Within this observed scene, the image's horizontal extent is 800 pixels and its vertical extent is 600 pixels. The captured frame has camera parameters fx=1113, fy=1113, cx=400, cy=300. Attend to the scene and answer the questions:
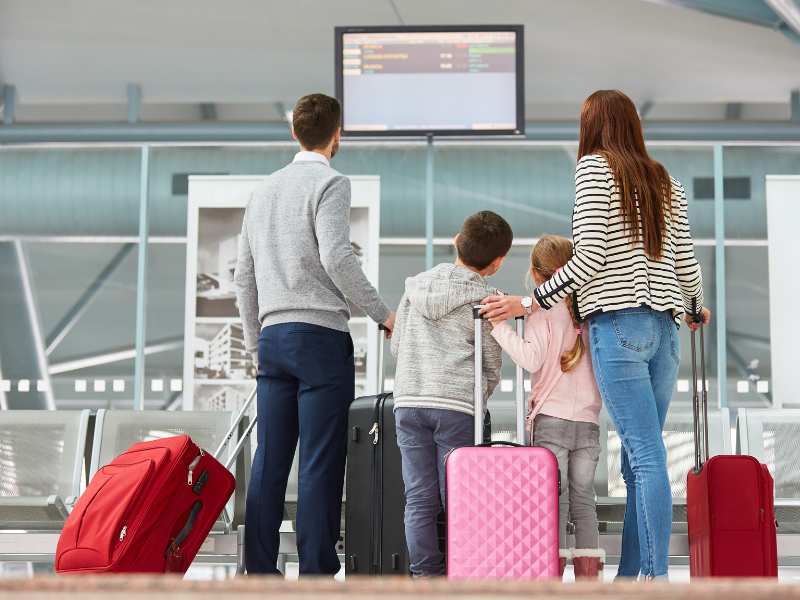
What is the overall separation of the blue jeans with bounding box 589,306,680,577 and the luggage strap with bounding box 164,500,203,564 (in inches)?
55.9

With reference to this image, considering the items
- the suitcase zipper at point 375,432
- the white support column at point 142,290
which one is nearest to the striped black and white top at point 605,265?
the suitcase zipper at point 375,432

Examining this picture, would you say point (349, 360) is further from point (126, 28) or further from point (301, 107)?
point (126, 28)

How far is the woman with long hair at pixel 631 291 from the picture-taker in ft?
10.3

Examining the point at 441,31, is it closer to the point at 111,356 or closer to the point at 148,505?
the point at 111,356

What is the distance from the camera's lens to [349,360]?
363 centimetres

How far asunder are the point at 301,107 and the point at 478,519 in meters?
1.50

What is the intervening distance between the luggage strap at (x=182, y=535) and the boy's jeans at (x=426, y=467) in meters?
0.72

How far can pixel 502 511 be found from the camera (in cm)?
319

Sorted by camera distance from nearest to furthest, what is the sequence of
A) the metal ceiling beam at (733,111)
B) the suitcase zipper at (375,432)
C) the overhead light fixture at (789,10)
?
1. the suitcase zipper at (375,432)
2. the overhead light fixture at (789,10)
3. the metal ceiling beam at (733,111)

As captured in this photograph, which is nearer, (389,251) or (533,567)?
(533,567)

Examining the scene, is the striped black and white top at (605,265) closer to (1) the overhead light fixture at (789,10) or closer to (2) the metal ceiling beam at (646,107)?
(1) the overhead light fixture at (789,10)

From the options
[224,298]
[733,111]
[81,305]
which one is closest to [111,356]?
[81,305]

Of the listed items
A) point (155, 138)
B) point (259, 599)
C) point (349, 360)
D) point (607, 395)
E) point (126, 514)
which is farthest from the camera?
point (155, 138)

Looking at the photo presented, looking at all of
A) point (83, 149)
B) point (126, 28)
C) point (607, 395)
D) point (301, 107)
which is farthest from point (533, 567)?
point (126, 28)
